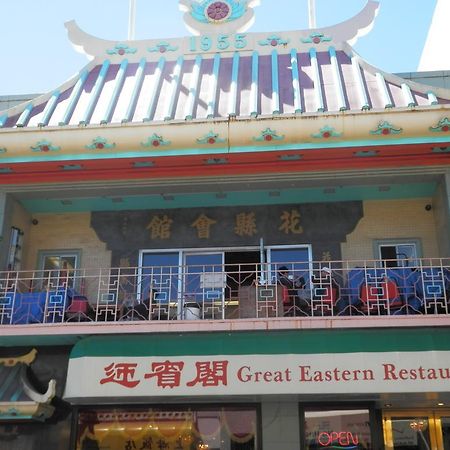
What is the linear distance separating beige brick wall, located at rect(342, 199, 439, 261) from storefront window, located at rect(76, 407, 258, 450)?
3.60m

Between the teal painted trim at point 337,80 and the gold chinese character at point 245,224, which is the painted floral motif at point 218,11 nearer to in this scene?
the teal painted trim at point 337,80

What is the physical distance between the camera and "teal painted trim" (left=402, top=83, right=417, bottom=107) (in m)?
11.4

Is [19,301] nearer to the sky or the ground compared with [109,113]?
nearer to the ground

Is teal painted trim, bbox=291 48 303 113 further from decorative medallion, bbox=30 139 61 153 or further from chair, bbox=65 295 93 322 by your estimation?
chair, bbox=65 295 93 322

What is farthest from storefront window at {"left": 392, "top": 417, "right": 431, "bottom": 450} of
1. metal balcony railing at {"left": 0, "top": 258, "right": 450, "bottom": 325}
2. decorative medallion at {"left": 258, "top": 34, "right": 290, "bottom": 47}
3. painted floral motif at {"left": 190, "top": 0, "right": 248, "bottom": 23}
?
painted floral motif at {"left": 190, "top": 0, "right": 248, "bottom": 23}

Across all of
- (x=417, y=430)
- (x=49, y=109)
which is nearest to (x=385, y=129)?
(x=417, y=430)

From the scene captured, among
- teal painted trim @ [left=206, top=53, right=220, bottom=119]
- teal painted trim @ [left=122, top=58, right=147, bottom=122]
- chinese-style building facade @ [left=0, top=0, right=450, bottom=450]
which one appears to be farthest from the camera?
teal painted trim @ [left=122, top=58, right=147, bottom=122]

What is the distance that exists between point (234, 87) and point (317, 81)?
5.21ft

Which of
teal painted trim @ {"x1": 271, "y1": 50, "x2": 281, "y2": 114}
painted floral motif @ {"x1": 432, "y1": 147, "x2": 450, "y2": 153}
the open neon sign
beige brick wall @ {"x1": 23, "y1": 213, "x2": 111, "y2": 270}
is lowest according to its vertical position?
the open neon sign

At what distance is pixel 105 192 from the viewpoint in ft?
41.3

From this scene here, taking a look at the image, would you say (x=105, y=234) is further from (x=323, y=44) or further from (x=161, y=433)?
(x=323, y=44)

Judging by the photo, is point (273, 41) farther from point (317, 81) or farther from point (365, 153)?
point (365, 153)

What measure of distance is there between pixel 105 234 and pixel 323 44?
19.9 feet

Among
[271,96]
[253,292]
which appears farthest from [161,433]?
[271,96]
